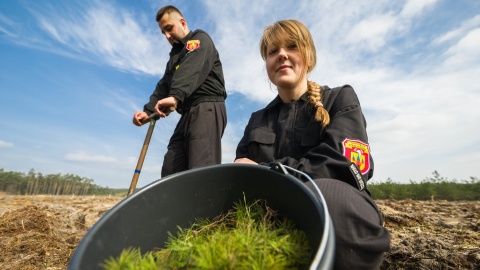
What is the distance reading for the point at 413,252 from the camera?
202cm

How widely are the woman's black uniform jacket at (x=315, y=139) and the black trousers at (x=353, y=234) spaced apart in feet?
0.76

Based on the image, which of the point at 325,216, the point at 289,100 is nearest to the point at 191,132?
the point at 289,100

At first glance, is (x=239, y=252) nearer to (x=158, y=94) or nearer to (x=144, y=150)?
(x=144, y=150)

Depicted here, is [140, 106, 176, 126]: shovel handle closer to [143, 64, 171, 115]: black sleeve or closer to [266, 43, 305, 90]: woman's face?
[143, 64, 171, 115]: black sleeve

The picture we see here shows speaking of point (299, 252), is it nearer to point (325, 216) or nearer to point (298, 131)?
point (325, 216)

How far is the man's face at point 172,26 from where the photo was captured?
3.42m

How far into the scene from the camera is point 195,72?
300cm

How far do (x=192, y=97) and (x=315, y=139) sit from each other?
1.87 m

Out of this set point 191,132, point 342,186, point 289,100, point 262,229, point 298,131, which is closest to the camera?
point 262,229

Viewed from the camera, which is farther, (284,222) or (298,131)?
(298,131)

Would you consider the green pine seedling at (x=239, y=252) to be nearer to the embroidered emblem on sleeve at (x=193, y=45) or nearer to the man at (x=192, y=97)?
the man at (x=192, y=97)

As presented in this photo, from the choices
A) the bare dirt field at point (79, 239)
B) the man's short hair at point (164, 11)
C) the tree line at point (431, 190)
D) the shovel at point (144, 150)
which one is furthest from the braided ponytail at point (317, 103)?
the tree line at point (431, 190)

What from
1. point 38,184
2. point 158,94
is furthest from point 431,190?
point 38,184

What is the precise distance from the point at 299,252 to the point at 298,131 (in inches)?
43.4
